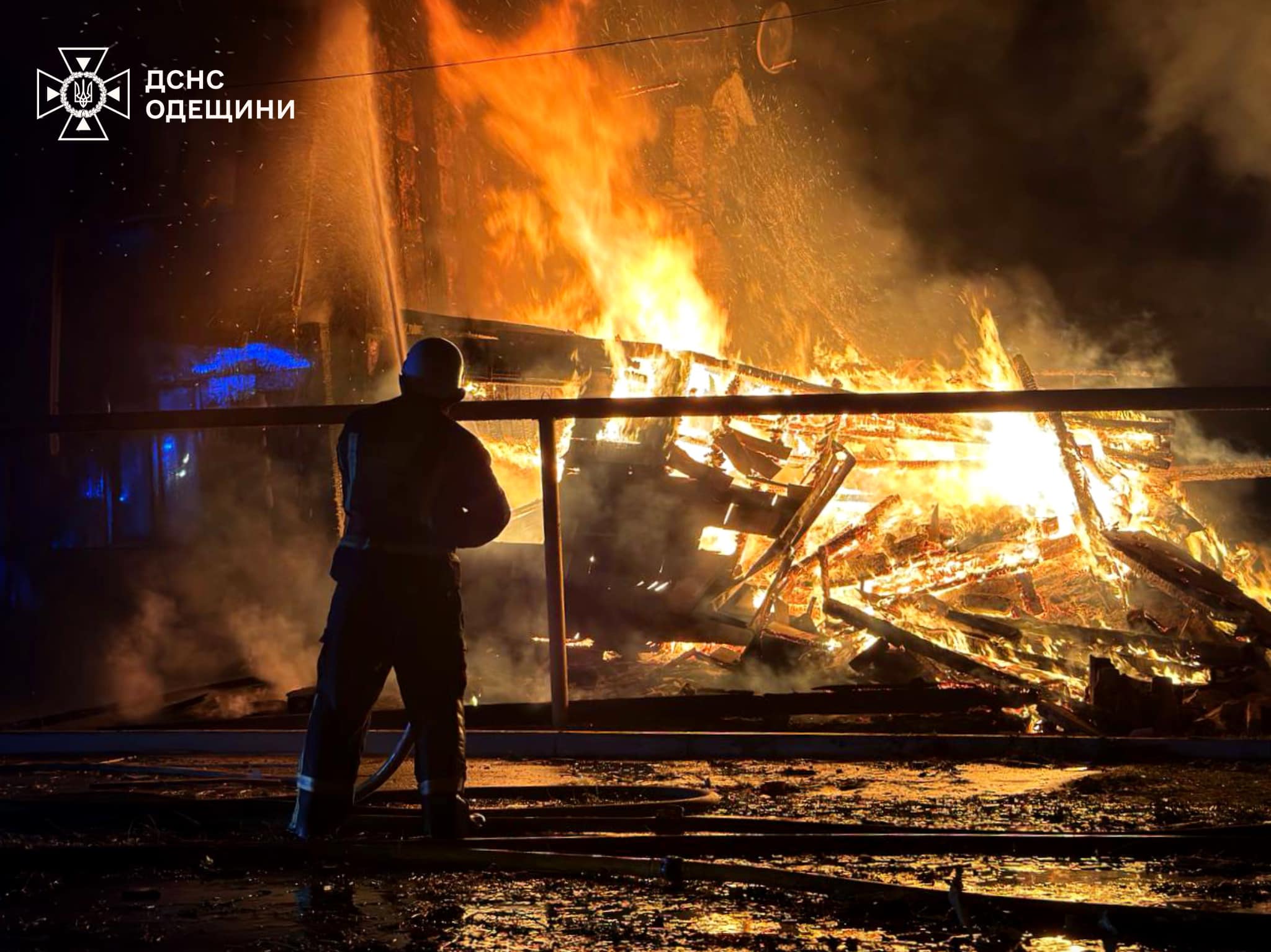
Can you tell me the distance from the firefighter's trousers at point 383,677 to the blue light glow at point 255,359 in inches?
353

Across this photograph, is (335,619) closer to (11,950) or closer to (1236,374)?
(11,950)

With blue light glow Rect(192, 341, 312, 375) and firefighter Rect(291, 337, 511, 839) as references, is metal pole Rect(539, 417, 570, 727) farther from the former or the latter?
blue light glow Rect(192, 341, 312, 375)

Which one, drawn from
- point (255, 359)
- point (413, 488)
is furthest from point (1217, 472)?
point (413, 488)

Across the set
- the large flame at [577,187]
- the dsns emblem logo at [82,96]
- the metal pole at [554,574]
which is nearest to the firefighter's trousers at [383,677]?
the metal pole at [554,574]

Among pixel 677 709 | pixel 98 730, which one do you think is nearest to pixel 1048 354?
pixel 677 709

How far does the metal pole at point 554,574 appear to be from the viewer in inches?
183

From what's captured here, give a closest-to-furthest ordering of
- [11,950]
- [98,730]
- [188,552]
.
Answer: [11,950] < [98,730] < [188,552]

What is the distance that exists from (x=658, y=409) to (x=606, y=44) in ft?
49.0

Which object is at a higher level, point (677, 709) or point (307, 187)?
point (307, 187)

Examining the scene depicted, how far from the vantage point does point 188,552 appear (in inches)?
448

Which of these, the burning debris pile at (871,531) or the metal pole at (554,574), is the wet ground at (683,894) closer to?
the metal pole at (554,574)

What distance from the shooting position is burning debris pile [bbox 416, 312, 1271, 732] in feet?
21.3

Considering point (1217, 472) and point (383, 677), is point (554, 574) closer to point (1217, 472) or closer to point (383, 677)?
point (383, 677)

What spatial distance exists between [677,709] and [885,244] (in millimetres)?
14048
